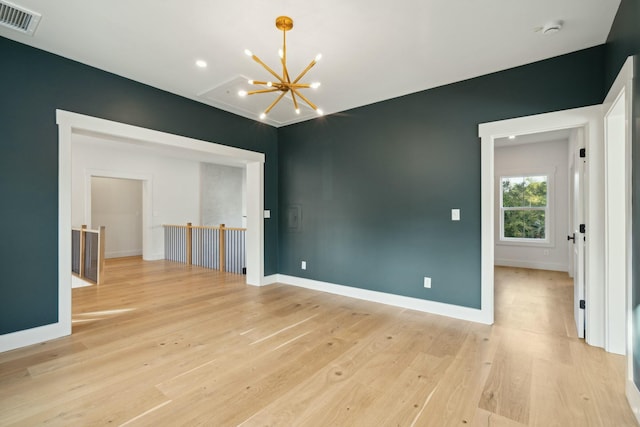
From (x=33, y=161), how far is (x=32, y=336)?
1608mm

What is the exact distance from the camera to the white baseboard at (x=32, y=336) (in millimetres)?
2564

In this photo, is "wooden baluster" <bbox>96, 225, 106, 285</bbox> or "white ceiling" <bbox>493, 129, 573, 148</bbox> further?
"white ceiling" <bbox>493, 129, 573, 148</bbox>

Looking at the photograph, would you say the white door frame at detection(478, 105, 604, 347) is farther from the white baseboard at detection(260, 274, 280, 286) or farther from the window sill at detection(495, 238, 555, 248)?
the window sill at detection(495, 238, 555, 248)

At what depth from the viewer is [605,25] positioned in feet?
7.83

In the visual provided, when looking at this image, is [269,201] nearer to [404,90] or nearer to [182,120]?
[182,120]

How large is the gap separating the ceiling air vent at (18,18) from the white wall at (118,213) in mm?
6506

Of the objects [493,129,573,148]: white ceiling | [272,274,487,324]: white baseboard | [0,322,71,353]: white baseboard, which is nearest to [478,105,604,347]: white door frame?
[272,274,487,324]: white baseboard

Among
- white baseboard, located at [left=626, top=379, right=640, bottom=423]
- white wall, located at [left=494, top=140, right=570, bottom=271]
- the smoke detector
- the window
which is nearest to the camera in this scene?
white baseboard, located at [left=626, top=379, right=640, bottom=423]

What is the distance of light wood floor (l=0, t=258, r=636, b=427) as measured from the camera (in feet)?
5.77

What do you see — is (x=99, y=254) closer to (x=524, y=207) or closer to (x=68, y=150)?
(x=68, y=150)

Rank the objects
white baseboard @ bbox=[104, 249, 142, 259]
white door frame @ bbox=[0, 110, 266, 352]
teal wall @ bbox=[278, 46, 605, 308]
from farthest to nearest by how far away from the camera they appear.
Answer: white baseboard @ bbox=[104, 249, 142, 259], teal wall @ bbox=[278, 46, 605, 308], white door frame @ bbox=[0, 110, 266, 352]

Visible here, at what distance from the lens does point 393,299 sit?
3.86m

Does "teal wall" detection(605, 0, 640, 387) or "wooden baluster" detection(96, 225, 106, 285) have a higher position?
"teal wall" detection(605, 0, 640, 387)

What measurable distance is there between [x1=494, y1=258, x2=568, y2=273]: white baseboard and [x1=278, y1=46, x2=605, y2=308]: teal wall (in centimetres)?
415
